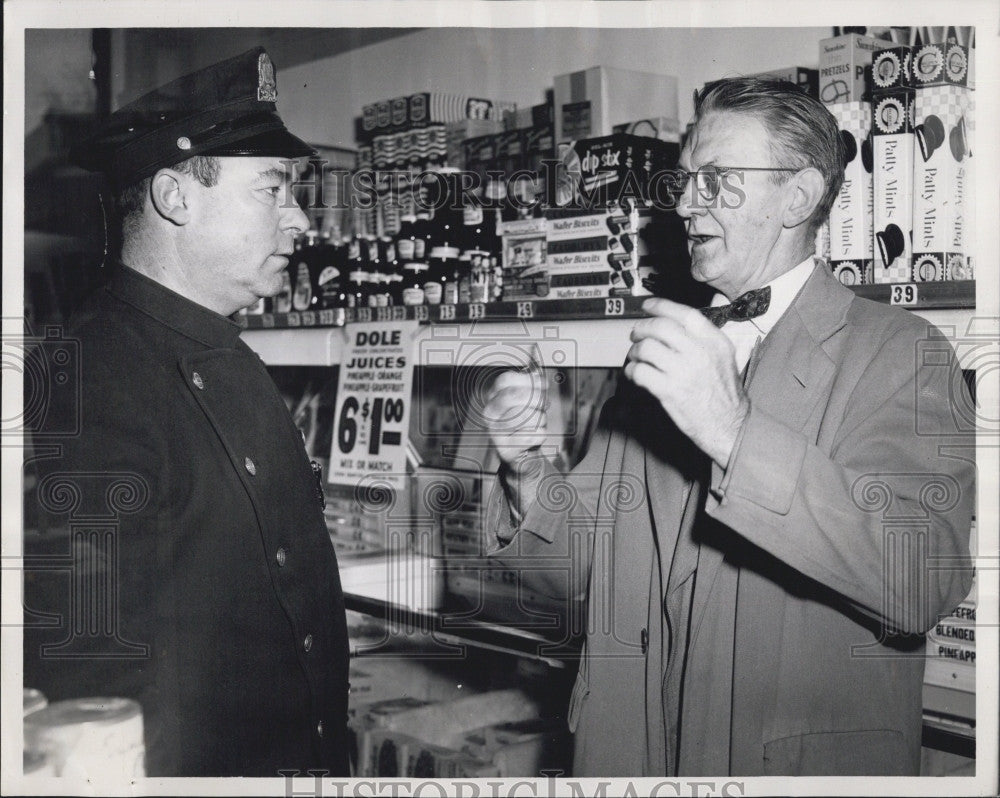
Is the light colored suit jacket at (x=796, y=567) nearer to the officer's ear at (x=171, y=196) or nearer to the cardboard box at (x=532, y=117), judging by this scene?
the officer's ear at (x=171, y=196)

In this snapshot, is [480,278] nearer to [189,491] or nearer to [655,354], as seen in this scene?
[189,491]

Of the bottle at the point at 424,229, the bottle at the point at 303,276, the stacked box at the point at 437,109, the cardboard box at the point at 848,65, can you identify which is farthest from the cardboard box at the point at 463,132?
the cardboard box at the point at 848,65

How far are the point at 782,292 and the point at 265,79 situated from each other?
1.01 meters

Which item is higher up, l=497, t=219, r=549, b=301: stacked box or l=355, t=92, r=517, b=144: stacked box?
l=355, t=92, r=517, b=144: stacked box

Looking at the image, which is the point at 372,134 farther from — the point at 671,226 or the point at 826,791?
the point at 826,791

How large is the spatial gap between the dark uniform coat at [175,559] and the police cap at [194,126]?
0.21 metres

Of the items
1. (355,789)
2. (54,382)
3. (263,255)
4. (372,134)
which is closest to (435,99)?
(372,134)

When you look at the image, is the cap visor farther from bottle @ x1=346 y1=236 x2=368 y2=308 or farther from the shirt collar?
bottle @ x1=346 y1=236 x2=368 y2=308

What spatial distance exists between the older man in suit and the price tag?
0.30 feet

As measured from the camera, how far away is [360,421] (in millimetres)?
2654

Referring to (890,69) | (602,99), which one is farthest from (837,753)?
(602,99)

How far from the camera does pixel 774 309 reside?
1.56 m

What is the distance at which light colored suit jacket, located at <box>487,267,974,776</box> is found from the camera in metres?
1.26

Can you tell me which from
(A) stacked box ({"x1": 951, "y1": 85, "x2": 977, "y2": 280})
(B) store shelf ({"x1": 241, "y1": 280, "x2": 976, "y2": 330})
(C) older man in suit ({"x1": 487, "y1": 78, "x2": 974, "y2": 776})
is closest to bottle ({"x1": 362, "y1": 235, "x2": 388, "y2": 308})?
(B) store shelf ({"x1": 241, "y1": 280, "x2": 976, "y2": 330})
